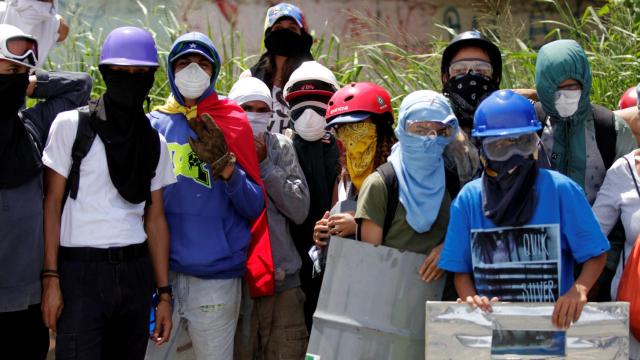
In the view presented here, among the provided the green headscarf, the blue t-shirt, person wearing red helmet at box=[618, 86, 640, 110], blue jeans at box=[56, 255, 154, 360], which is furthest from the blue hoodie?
person wearing red helmet at box=[618, 86, 640, 110]

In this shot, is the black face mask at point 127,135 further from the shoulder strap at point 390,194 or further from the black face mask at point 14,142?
the shoulder strap at point 390,194

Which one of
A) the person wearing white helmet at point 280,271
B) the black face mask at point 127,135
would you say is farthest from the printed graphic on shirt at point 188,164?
the person wearing white helmet at point 280,271

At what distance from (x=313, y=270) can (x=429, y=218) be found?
1.02 m

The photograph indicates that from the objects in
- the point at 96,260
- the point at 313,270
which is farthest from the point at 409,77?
the point at 96,260

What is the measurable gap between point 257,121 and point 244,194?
0.63m

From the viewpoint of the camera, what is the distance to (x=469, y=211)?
399 cm

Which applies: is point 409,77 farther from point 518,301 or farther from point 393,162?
point 518,301

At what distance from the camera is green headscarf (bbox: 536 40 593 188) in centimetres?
455

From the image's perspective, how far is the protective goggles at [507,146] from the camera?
3.93m

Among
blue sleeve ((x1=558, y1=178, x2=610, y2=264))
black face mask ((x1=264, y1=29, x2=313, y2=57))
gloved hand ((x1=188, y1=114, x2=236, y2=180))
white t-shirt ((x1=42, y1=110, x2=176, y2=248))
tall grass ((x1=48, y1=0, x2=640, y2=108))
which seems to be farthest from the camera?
tall grass ((x1=48, y1=0, x2=640, y2=108))

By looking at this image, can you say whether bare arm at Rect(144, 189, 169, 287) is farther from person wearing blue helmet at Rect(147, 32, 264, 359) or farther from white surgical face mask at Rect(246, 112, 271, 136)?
white surgical face mask at Rect(246, 112, 271, 136)

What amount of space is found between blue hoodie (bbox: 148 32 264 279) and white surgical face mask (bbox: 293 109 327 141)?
58 cm

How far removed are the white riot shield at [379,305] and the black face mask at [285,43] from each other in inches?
83.3

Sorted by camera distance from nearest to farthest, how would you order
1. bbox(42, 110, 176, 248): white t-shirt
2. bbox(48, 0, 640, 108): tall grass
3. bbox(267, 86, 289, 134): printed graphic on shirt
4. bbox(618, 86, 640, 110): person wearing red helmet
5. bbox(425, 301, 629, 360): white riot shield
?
1. bbox(425, 301, 629, 360): white riot shield
2. bbox(42, 110, 176, 248): white t-shirt
3. bbox(618, 86, 640, 110): person wearing red helmet
4. bbox(267, 86, 289, 134): printed graphic on shirt
5. bbox(48, 0, 640, 108): tall grass
